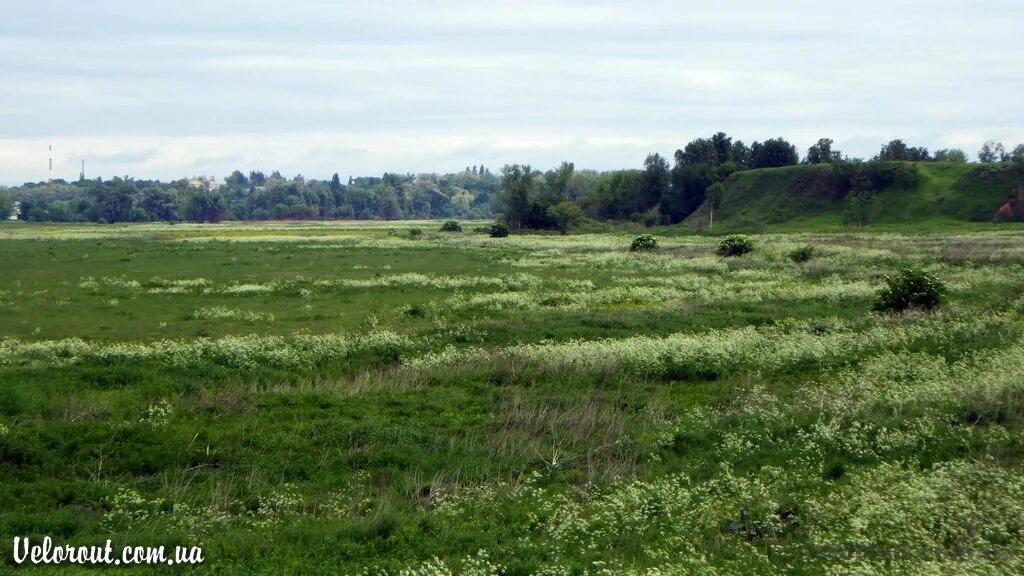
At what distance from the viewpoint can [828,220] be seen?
3787 inches

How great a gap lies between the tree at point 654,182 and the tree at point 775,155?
15.8 metres

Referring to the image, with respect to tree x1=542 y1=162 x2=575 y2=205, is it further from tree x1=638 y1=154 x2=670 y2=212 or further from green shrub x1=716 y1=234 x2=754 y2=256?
Result: green shrub x1=716 y1=234 x2=754 y2=256

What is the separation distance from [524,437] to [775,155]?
405ft

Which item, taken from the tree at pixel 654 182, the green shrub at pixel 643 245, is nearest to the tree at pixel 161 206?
the tree at pixel 654 182

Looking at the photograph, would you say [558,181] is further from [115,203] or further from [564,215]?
[115,203]

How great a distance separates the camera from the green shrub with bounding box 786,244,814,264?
47031 millimetres

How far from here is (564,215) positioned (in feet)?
349

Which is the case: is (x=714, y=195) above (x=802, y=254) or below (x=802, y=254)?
above

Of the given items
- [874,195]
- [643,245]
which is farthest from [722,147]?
[643,245]

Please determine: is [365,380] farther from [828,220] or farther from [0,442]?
[828,220]

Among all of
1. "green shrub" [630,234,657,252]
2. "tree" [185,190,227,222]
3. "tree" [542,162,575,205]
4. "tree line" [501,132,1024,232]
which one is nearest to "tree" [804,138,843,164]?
"tree line" [501,132,1024,232]

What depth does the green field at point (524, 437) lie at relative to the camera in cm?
1057

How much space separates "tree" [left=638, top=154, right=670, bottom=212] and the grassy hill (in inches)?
368

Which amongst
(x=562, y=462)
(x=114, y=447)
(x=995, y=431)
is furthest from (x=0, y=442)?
(x=995, y=431)
